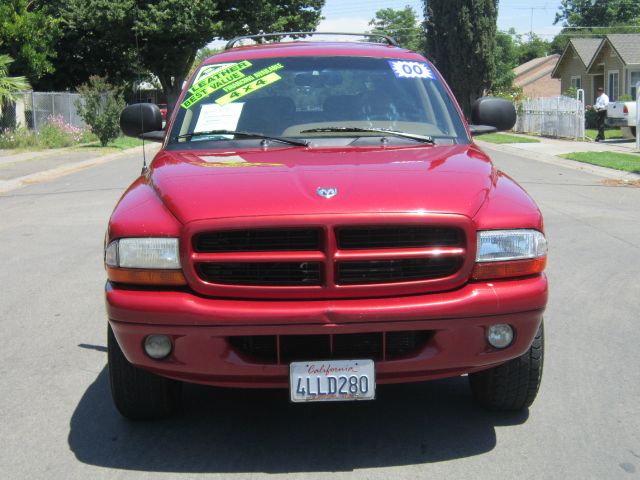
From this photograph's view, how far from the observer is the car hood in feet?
11.6

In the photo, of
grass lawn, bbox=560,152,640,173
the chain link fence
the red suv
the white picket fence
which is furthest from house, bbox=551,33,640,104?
the red suv

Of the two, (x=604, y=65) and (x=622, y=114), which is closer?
(x=622, y=114)

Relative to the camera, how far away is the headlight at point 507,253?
3.59m

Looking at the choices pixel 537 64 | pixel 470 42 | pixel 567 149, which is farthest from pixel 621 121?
pixel 537 64

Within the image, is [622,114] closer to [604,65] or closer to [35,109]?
[35,109]

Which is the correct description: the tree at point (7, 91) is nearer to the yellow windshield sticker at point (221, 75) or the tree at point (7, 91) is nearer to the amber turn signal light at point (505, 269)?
the yellow windshield sticker at point (221, 75)

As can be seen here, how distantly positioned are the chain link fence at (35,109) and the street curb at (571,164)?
1482cm

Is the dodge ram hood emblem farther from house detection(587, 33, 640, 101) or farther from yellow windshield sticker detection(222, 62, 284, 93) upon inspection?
house detection(587, 33, 640, 101)

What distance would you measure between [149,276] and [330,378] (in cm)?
85

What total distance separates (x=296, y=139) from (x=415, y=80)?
1.03 m

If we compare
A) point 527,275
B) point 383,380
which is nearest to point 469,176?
point 527,275

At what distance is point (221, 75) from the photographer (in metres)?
5.29

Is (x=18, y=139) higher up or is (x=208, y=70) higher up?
(x=208, y=70)

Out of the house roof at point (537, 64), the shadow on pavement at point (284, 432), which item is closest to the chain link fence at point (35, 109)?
the shadow on pavement at point (284, 432)
